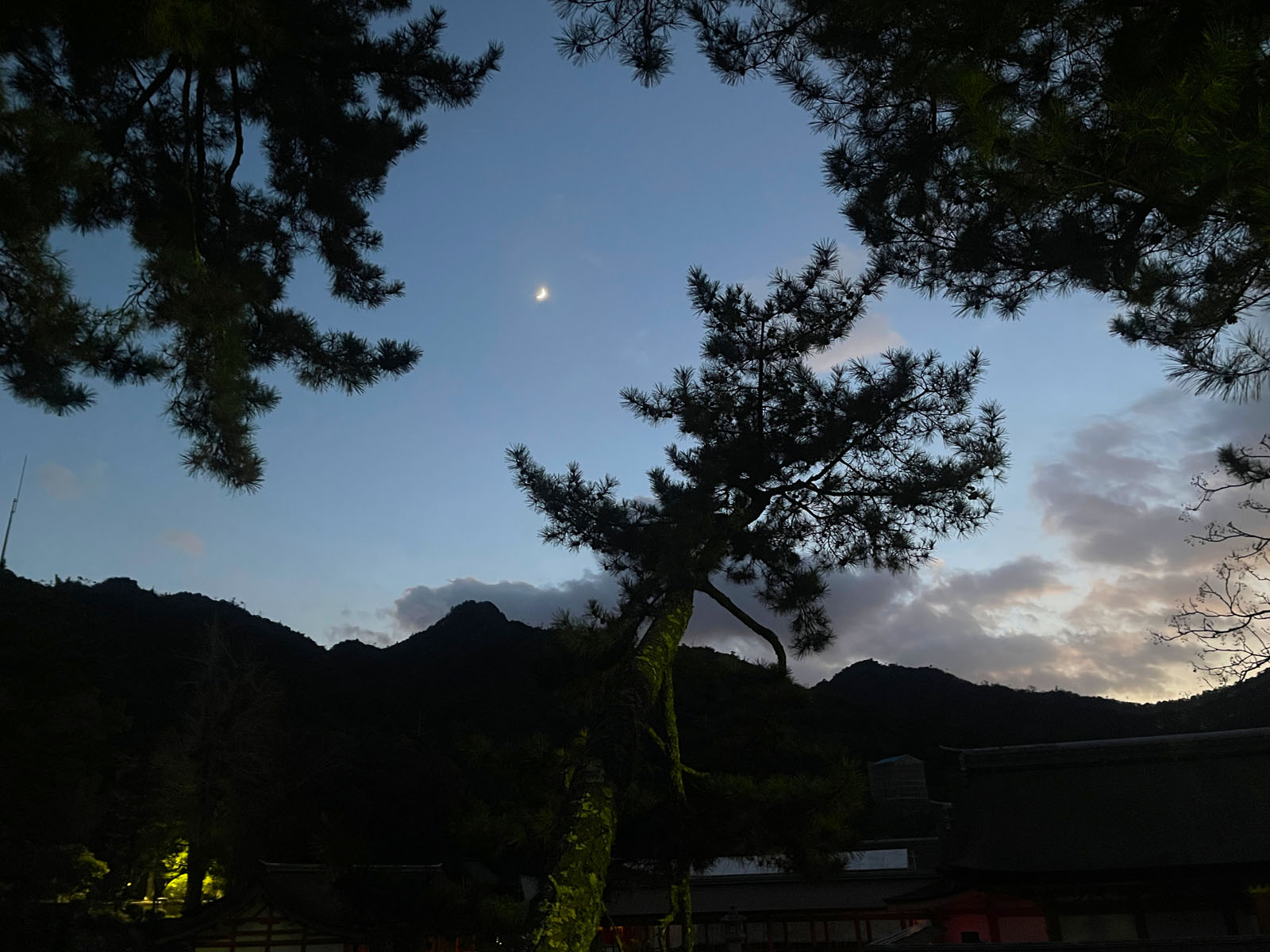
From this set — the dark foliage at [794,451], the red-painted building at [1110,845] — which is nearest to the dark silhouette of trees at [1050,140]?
the dark foliage at [794,451]

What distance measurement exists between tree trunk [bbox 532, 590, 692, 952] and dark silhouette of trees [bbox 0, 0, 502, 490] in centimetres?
251

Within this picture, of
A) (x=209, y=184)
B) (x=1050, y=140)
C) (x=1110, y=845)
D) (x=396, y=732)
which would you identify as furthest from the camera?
(x=396, y=732)

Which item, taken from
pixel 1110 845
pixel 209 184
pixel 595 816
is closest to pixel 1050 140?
pixel 595 816

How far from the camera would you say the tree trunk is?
3.24 metres

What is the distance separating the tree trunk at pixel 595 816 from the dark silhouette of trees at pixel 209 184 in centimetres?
251

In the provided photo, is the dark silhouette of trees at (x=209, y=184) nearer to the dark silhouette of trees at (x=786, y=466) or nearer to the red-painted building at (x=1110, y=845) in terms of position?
the dark silhouette of trees at (x=786, y=466)

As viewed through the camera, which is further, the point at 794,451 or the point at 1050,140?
the point at 794,451

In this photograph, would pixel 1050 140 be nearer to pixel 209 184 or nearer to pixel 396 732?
pixel 209 184

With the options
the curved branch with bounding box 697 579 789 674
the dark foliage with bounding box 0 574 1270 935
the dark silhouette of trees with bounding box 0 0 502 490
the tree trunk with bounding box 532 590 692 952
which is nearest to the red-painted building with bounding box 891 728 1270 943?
the dark foliage with bounding box 0 574 1270 935

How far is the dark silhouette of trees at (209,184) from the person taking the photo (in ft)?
11.8

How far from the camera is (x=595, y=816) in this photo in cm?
364

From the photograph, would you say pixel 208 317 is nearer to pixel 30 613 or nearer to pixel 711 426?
pixel 711 426

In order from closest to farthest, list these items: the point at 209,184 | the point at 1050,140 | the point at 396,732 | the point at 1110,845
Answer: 1. the point at 1050,140
2. the point at 209,184
3. the point at 1110,845
4. the point at 396,732

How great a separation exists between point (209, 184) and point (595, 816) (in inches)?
189
